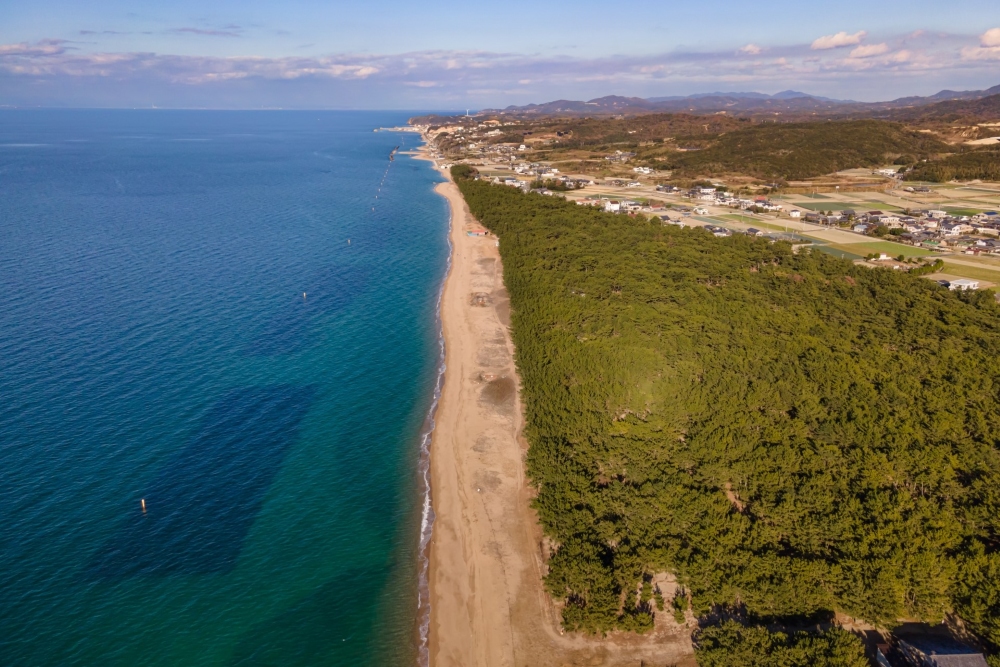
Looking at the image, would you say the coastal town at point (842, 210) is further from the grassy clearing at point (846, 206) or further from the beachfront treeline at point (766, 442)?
the beachfront treeline at point (766, 442)

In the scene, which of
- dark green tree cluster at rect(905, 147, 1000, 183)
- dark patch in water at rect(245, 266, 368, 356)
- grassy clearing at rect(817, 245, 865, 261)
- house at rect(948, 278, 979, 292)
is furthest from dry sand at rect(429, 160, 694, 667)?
dark green tree cluster at rect(905, 147, 1000, 183)

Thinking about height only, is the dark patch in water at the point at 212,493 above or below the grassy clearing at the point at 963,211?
below

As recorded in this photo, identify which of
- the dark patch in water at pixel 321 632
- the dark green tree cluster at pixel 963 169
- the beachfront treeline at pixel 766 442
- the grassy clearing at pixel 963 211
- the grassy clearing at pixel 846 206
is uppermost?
the dark green tree cluster at pixel 963 169

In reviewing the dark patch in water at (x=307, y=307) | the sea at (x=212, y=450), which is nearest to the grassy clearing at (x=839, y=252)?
the sea at (x=212, y=450)

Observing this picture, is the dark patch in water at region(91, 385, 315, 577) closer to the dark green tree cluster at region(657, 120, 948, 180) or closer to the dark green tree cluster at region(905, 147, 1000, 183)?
the dark green tree cluster at region(657, 120, 948, 180)

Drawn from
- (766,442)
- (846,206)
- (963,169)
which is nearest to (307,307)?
(766,442)

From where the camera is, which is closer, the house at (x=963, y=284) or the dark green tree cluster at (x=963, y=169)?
the house at (x=963, y=284)

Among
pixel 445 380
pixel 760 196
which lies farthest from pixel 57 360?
pixel 760 196
